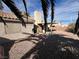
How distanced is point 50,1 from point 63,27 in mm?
28135

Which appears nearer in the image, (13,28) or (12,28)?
(12,28)

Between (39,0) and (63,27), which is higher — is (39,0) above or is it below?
above

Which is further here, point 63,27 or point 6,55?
point 63,27

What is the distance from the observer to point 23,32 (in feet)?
82.9

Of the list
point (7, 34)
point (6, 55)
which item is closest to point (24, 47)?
point (6, 55)

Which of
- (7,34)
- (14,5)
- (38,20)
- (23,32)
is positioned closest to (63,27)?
(38,20)

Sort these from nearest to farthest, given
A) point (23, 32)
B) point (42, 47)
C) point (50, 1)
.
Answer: point (50, 1) < point (42, 47) < point (23, 32)

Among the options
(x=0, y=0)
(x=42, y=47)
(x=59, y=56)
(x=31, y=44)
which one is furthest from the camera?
(x=31, y=44)

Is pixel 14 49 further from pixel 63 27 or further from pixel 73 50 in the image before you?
pixel 63 27

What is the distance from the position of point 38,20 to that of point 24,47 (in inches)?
533

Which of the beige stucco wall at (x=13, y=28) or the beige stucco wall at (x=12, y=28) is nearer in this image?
the beige stucco wall at (x=12, y=28)

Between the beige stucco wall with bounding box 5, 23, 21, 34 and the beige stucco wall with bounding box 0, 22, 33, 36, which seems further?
the beige stucco wall with bounding box 5, 23, 21, 34

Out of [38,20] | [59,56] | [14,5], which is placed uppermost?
[14,5]

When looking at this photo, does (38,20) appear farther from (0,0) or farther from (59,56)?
(0,0)
